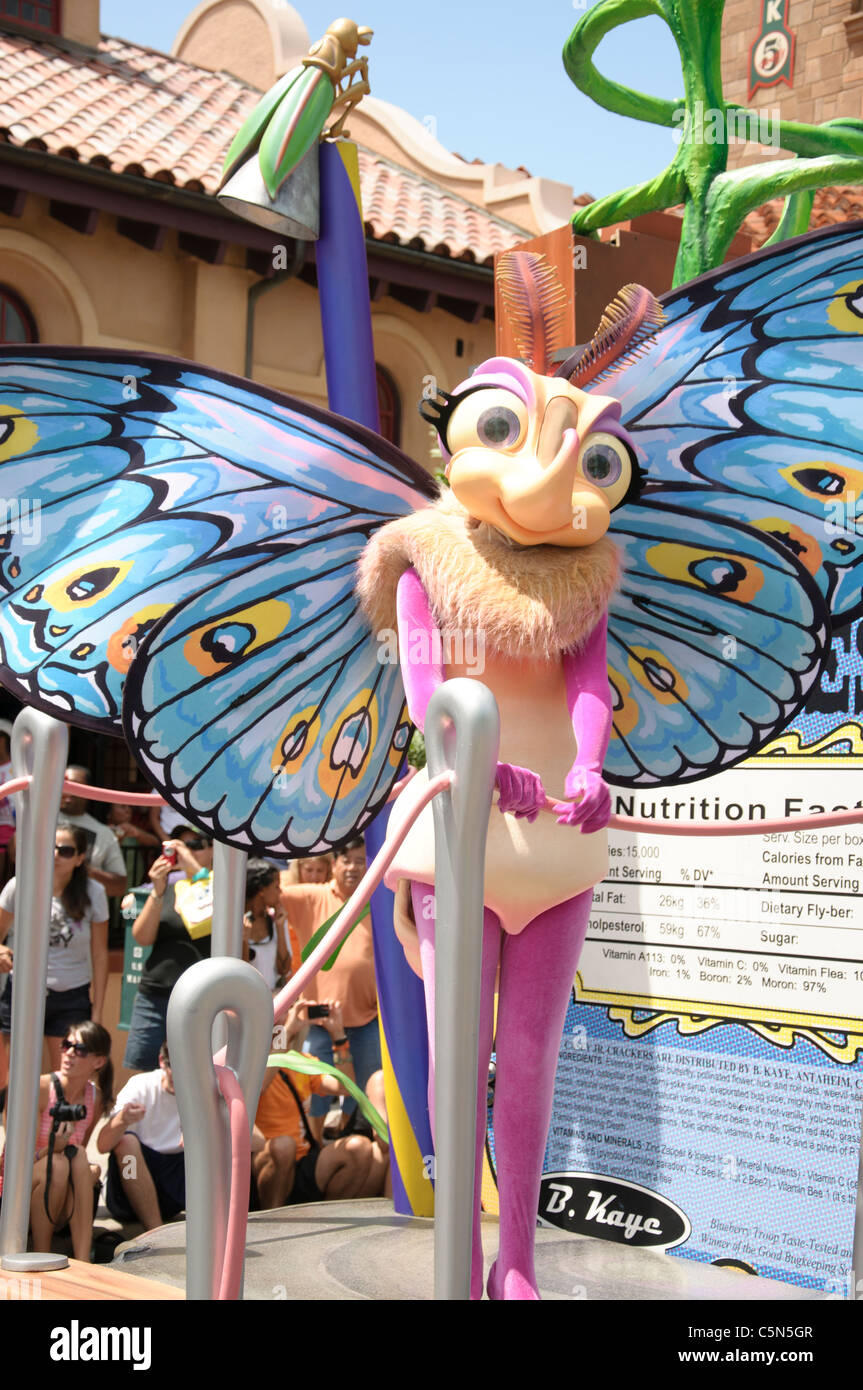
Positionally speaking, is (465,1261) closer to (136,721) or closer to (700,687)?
(136,721)

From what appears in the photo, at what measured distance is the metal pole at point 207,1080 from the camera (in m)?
1.62

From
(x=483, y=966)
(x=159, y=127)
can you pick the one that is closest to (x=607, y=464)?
(x=483, y=966)

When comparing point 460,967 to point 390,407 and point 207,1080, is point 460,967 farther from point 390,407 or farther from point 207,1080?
point 390,407

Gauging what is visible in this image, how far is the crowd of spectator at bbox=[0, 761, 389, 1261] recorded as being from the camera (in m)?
3.79

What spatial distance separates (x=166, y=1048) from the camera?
3.81 m

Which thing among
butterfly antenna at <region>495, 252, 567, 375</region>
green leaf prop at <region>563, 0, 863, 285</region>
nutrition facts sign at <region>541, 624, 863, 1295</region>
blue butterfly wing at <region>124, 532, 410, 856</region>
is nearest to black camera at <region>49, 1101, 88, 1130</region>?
nutrition facts sign at <region>541, 624, 863, 1295</region>

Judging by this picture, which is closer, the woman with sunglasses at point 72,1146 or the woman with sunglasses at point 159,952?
the woman with sunglasses at point 72,1146

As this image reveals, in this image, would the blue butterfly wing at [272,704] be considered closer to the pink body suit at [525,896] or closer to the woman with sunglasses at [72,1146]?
the pink body suit at [525,896]

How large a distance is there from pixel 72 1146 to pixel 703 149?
316 centimetres

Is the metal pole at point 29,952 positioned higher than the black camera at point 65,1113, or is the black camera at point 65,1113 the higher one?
the metal pole at point 29,952

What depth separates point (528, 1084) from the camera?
2.23 metres

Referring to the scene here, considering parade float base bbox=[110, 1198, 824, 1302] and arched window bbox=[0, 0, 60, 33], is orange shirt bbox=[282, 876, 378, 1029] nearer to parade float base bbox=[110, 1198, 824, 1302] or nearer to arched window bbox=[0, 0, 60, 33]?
parade float base bbox=[110, 1198, 824, 1302]

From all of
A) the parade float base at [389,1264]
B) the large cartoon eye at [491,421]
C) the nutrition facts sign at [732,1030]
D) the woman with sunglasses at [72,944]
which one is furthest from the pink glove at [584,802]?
the woman with sunglasses at [72,944]

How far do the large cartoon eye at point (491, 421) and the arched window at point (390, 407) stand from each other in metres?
7.65
